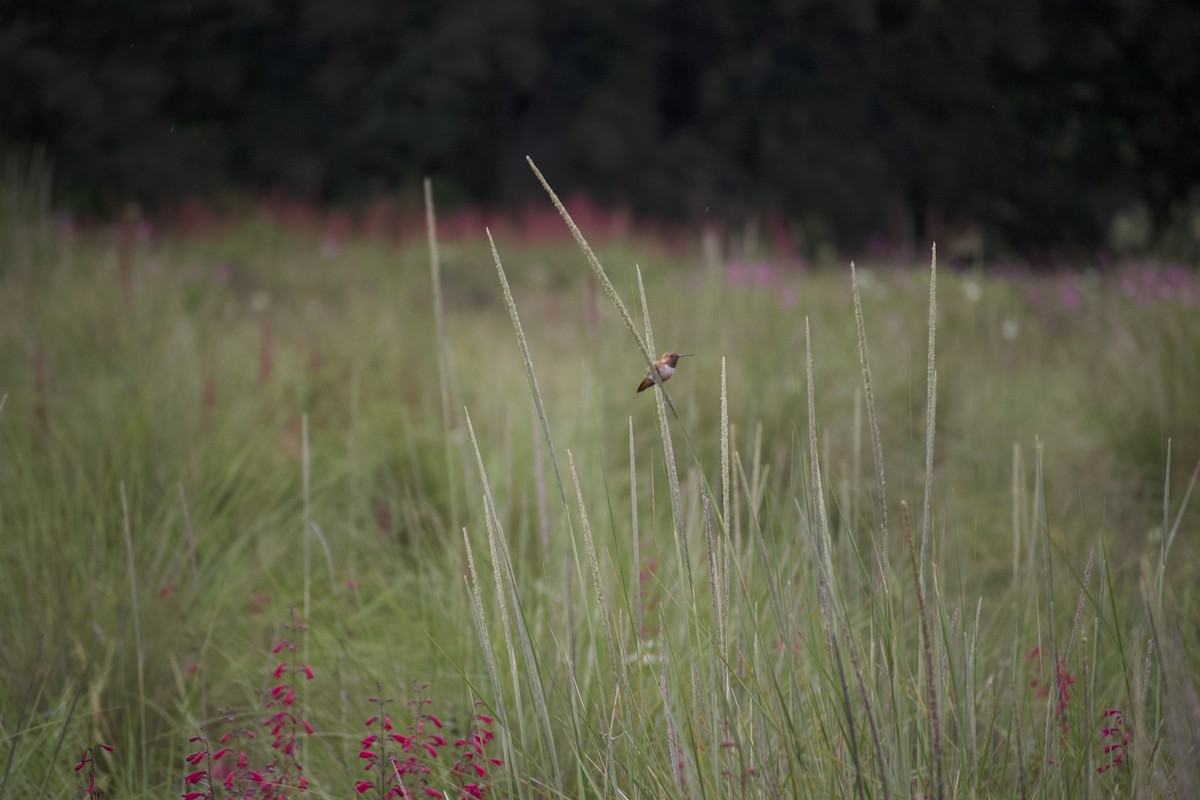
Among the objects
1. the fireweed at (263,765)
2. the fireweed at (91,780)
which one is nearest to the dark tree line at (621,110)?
the fireweed at (263,765)

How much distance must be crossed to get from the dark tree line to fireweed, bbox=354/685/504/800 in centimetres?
1075

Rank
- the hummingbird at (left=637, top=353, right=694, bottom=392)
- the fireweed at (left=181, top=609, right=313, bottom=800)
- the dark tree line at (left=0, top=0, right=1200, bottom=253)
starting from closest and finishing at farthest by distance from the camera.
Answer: the hummingbird at (left=637, top=353, right=694, bottom=392) → the fireweed at (left=181, top=609, right=313, bottom=800) → the dark tree line at (left=0, top=0, right=1200, bottom=253)

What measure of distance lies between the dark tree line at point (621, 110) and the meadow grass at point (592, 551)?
7.65m

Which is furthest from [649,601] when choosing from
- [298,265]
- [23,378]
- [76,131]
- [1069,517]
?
[76,131]

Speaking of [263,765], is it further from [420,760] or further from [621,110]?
[621,110]

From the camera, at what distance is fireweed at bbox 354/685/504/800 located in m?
0.96

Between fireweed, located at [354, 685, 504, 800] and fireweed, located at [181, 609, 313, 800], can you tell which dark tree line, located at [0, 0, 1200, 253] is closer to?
fireweed, located at [181, 609, 313, 800]

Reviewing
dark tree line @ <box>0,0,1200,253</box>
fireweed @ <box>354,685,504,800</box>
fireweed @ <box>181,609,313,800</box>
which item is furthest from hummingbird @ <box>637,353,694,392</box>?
dark tree line @ <box>0,0,1200,253</box>

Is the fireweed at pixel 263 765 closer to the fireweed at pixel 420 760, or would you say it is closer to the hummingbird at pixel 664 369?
the fireweed at pixel 420 760

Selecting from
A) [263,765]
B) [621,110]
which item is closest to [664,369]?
[263,765]

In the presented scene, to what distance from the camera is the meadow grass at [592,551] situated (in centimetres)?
87

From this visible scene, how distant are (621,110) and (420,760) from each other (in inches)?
473

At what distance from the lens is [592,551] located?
2.61ft

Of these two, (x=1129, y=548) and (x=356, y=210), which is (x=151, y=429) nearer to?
(x=1129, y=548)
